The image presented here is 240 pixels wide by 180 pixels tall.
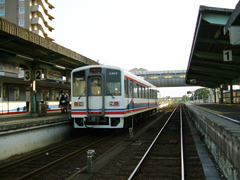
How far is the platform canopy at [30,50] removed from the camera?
8225 mm

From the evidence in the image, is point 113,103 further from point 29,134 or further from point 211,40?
point 211,40

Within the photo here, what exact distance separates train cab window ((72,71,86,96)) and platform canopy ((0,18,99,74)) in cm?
148

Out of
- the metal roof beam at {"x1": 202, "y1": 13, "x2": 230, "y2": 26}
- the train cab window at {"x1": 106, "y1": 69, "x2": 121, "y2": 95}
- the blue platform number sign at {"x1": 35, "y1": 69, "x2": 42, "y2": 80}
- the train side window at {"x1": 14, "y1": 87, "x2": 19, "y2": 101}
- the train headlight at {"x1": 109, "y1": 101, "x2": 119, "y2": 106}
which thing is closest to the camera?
the train headlight at {"x1": 109, "y1": 101, "x2": 119, "y2": 106}

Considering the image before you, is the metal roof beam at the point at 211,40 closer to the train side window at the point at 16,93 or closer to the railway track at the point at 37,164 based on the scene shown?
the railway track at the point at 37,164

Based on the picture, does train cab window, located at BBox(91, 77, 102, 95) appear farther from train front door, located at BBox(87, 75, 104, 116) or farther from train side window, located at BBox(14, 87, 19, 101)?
train side window, located at BBox(14, 87, 19, 101)

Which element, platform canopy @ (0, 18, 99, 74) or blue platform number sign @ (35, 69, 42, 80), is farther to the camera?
blue platform number sign @ (35, 69, 42, 80)

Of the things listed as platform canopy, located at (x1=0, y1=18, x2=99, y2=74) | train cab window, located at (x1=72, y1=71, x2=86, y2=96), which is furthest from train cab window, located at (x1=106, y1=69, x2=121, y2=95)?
platform canopy, located at (x1=0, y1=18, x2=99, y2=74)

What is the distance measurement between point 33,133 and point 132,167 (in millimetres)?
4221

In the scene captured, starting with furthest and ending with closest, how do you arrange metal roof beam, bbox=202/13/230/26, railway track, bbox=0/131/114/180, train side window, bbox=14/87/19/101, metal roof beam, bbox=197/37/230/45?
metal roof beam, bbox=197/37/230/45 → train side window, bbox=14/87/19/101 → metal roof beam, bbox=202/13/230/26 → railway track, bbox=0/131/114/180

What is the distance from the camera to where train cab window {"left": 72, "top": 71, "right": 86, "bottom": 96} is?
10.2 meters

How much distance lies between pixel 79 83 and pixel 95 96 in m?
1.03

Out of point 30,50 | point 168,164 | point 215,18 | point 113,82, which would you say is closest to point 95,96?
point 113,82

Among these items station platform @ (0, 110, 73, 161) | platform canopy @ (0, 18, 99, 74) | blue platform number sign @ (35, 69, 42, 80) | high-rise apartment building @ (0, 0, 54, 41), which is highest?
high-rise apartment building @ (0, 0, 54, 41)

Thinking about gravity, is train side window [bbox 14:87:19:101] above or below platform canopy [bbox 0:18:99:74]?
below
